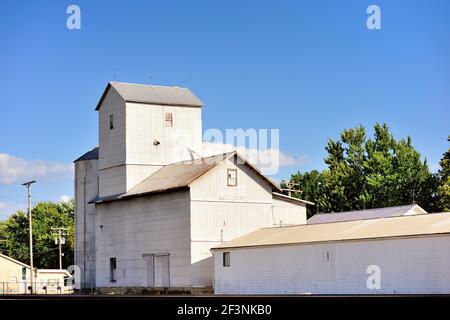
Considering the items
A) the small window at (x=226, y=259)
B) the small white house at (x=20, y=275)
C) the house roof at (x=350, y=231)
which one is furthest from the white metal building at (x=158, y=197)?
the small white house at (x=20, y=275)

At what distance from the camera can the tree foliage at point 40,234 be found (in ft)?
507

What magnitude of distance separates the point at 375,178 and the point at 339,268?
6448cm

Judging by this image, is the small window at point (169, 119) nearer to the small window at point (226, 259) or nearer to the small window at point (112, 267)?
the small window at point (112, 267)

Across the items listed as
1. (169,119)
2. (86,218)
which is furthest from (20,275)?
(169,119)

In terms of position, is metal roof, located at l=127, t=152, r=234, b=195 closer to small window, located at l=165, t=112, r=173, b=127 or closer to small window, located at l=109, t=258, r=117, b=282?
small window, located at l=165, t=112, r=173, b=127

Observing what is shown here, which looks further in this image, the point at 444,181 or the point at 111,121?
the point at 444,181

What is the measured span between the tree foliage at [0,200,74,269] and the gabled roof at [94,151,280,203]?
8133 cm

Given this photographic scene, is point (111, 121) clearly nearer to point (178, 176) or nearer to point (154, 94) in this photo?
point (154, 94)

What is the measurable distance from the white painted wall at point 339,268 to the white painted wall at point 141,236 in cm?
336

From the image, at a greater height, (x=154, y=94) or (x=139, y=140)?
(x=154, y=94)

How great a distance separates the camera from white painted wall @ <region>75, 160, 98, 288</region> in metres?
76.4

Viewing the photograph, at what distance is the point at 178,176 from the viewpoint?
67.2 meters
